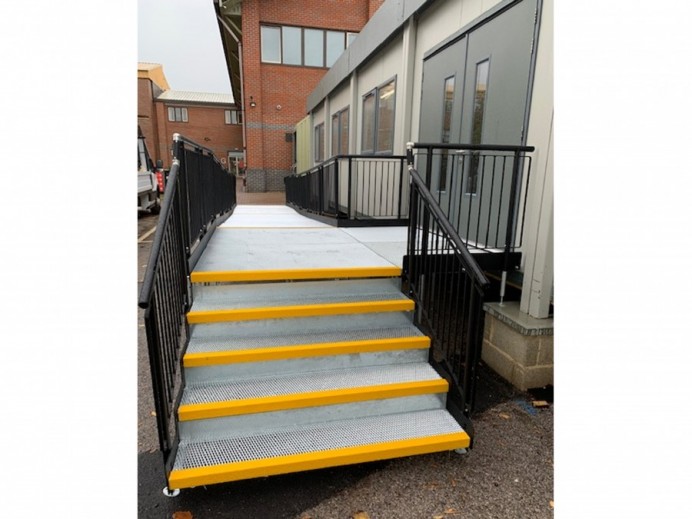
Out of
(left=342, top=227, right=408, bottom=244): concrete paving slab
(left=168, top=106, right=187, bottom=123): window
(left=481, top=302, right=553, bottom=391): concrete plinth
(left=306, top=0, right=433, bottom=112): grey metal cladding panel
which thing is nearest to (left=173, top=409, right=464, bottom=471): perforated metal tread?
(left=481, top=302, right=553, bottom=391): concrete plinth

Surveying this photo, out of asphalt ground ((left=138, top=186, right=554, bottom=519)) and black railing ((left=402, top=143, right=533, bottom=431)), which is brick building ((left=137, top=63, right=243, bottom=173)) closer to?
black railing ((left=402, top=143, right=533, bottom=431))

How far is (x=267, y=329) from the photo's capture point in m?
2.80

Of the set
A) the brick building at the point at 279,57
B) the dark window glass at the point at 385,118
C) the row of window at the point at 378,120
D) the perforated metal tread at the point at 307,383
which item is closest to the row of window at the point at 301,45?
the brick building at the point at 279,57

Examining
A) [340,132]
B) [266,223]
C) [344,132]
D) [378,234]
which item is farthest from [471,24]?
[340,132]

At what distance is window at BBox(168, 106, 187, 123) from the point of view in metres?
30.5

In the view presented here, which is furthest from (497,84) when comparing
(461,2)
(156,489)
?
(156,489)

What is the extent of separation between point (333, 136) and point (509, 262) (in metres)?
8.54

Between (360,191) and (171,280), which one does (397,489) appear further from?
(360,191)

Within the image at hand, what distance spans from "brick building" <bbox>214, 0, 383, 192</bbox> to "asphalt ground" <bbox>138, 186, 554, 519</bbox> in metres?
16.9

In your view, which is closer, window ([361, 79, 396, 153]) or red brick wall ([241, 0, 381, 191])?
window ([361, 79, 396, 153])

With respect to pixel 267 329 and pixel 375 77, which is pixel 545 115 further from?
pixel 375 77

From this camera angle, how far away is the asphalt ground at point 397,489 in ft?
6.57

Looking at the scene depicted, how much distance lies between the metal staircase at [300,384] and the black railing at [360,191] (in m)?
2.79

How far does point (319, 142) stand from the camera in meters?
13.2
